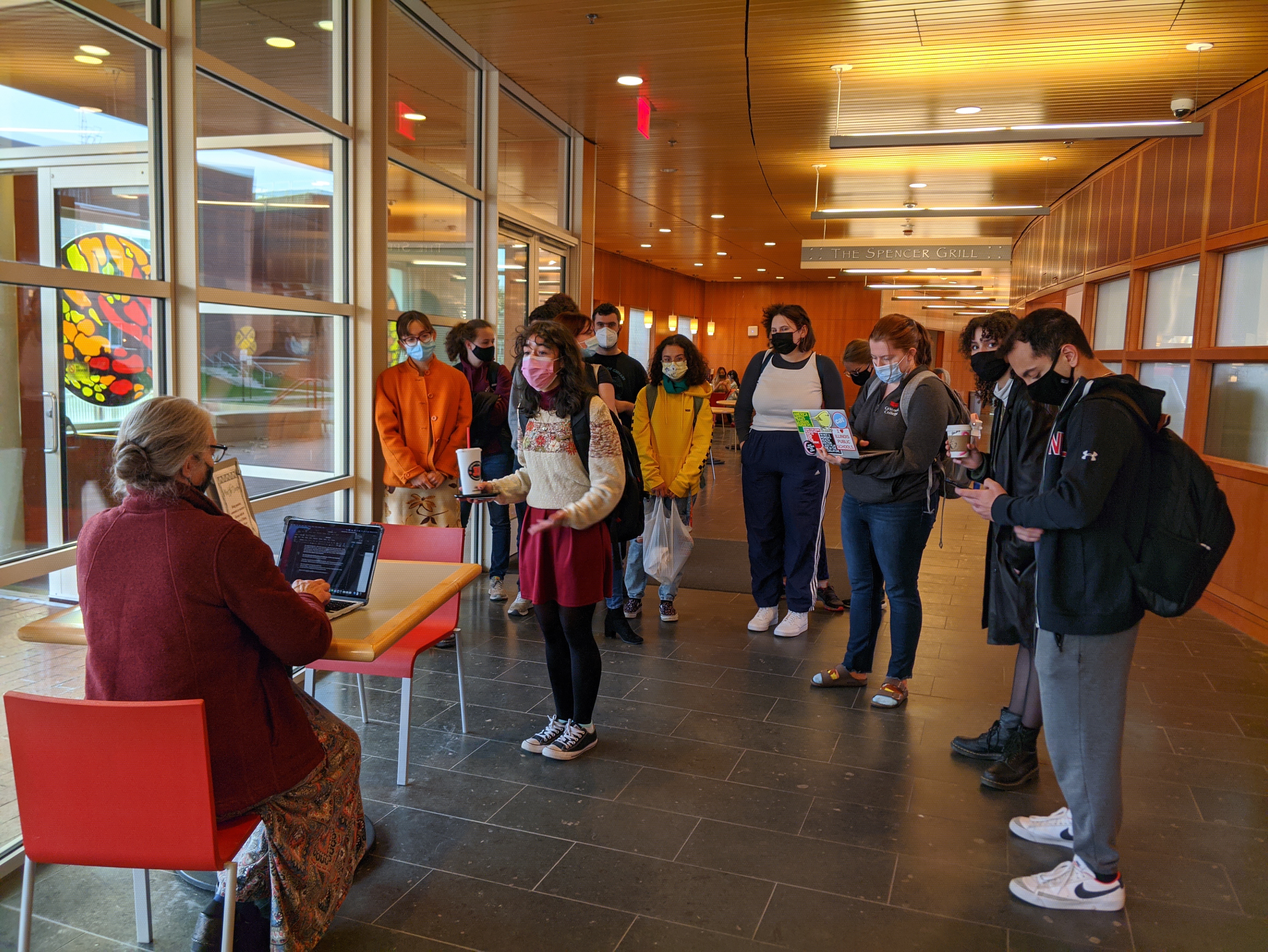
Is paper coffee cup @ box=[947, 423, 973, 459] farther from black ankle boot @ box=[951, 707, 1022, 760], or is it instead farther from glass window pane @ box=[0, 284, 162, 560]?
glass window pane @ box=[0, 284, 162, 560]

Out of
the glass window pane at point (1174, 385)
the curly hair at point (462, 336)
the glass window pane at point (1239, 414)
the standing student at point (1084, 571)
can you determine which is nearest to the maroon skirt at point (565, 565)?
the standing student at point (1084, 571)

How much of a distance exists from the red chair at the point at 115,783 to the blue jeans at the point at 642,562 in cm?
336

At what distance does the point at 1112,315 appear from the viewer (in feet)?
28.6

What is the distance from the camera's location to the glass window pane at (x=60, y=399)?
8.72 feet

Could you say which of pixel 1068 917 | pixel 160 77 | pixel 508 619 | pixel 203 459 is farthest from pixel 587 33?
pixel 1068 917

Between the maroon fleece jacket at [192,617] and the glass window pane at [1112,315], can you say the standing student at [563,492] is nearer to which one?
the maroon fleece jacket at [192,617]

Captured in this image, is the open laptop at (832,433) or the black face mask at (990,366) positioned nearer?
the black face mask at (990,366)

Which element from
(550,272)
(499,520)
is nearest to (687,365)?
(499,520)

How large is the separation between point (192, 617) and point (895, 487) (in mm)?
2745

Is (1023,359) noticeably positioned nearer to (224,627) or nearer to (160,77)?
(224,627)

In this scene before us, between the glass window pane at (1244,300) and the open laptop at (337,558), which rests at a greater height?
the glass window pane at (1244,300)

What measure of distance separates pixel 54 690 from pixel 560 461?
1902 mm

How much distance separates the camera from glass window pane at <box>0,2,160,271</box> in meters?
2.59

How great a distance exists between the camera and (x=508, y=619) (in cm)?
524
